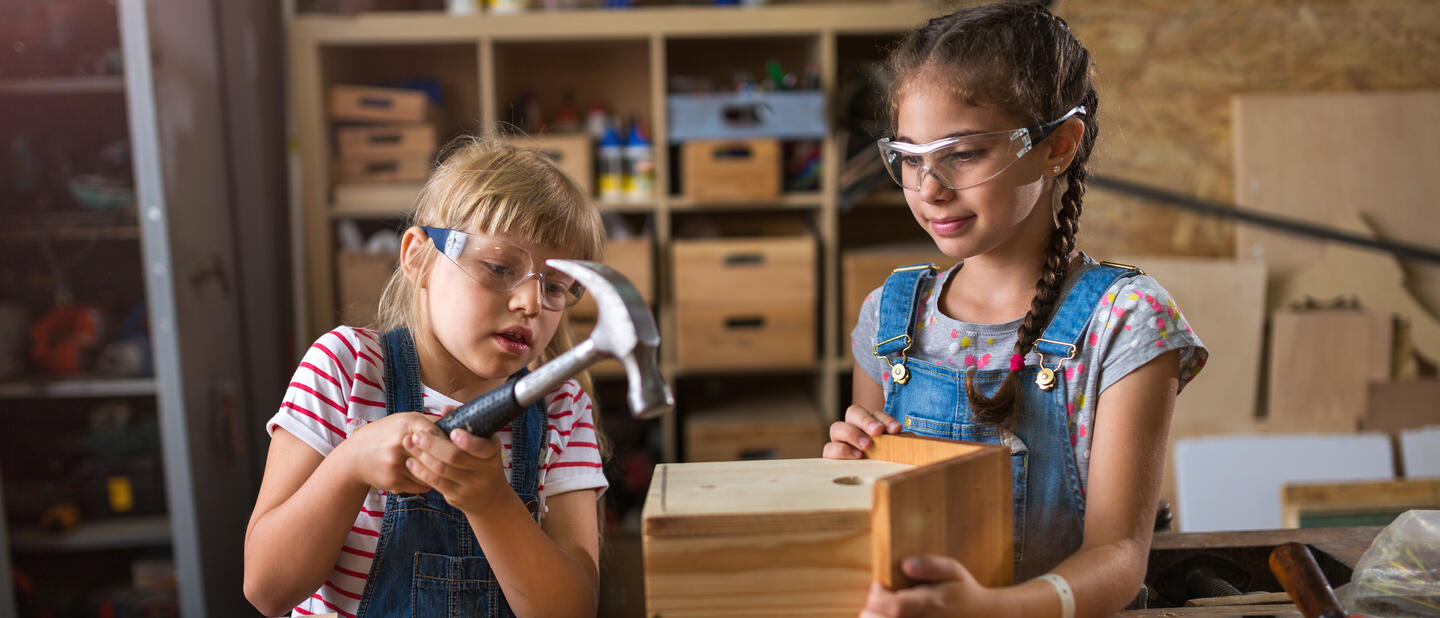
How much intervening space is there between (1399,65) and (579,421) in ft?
10.1

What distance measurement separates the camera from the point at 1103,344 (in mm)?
1163

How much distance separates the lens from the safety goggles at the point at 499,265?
1.21 meters

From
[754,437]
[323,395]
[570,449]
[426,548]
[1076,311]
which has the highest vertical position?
[1076,311]

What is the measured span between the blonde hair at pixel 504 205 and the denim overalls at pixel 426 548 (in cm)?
10

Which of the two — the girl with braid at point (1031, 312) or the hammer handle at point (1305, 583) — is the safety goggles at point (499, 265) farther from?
the hammer handle at point (1305, 583)

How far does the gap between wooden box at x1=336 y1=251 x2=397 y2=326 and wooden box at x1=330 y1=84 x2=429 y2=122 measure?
477 millimetres

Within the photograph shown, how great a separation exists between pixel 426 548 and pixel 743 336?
6.97 ft

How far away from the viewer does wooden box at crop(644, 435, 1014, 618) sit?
0.83 meters

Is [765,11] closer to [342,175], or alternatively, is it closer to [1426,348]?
[342,175]

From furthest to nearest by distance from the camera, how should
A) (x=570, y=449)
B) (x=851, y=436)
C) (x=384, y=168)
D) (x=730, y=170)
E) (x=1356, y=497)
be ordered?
1. (x=384, y=168)
2. (x=730, y=170)
3. (x=1356, y=497)
4. (x=570, y=449)
5. (x=851, y=436)

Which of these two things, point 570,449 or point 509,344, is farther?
point 570,449

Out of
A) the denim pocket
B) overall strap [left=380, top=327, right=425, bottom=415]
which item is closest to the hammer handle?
the denim pocket

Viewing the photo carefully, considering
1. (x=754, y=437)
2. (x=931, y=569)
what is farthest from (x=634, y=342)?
(x=754, y=437)

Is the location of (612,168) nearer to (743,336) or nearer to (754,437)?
(743,336)
